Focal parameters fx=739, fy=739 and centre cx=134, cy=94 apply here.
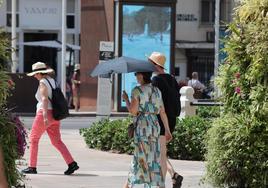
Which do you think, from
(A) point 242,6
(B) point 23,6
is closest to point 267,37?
(A) point 242,6

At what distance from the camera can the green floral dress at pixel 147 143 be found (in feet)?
29.8

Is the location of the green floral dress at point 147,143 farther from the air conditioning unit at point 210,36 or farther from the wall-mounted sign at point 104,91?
the air conditioning unit at point 210,36

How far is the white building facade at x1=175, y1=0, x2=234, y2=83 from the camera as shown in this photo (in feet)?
140

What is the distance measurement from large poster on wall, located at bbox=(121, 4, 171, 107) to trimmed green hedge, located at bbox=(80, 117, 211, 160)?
12.1m

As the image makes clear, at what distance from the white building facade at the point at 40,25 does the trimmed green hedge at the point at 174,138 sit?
77.8ft

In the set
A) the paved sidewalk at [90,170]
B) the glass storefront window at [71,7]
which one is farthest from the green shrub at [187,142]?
the glass storefront window at [71,7]

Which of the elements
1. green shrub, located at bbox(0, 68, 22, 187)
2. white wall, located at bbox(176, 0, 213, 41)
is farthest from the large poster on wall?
green shrub, located at bbox(0, 68, 22, 187)

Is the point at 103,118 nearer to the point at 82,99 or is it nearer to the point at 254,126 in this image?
the point at 254,126

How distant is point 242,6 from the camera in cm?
937

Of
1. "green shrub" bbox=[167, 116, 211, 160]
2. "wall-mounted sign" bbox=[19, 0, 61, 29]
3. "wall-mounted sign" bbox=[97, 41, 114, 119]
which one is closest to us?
"green shrub" bbox=[167, 116, 211, 160]

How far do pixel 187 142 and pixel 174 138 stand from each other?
10.3 inches

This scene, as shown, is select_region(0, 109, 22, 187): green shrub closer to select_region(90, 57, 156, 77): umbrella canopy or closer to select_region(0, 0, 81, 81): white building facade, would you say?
select_region(90, 57, 156, 77): umbrella canopy

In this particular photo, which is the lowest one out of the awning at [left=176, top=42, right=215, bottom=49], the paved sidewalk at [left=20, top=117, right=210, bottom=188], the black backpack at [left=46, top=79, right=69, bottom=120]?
the paved sidewalk at [left=20, top=117, right=210, bottom=188]

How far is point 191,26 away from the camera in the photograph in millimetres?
43094
